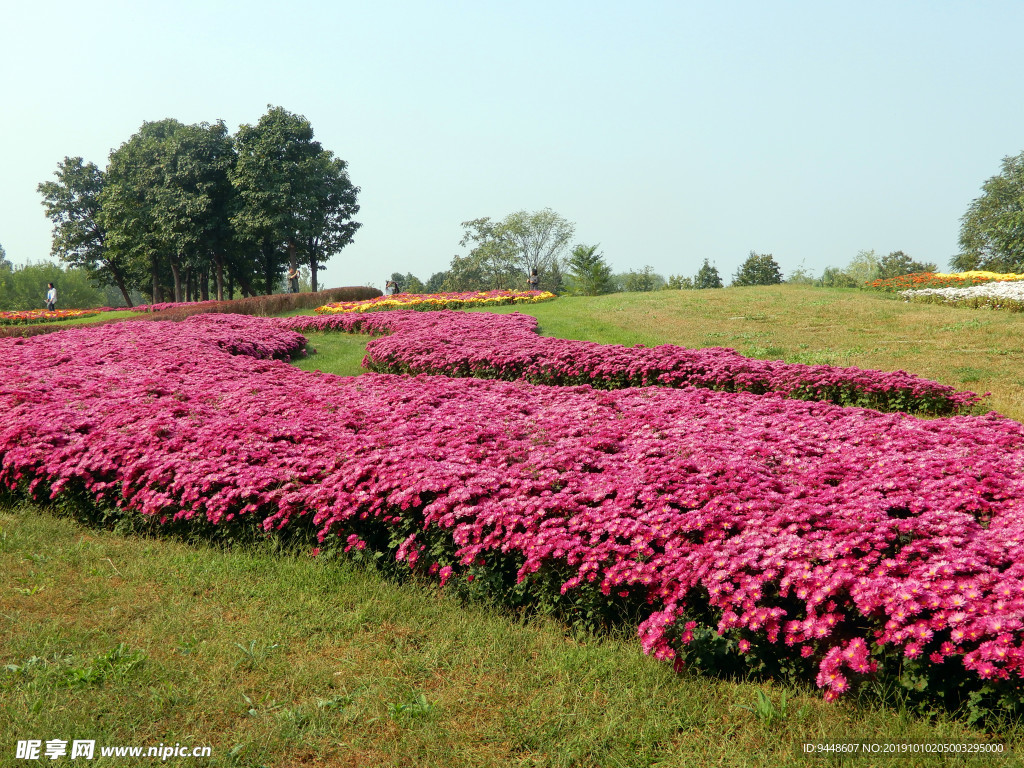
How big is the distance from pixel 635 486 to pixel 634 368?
5650mm

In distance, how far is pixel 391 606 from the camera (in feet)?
13.0

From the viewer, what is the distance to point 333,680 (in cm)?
330

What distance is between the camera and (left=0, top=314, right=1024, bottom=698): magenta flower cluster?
3.15 m

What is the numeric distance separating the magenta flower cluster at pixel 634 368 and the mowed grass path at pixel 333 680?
6137 millimetres

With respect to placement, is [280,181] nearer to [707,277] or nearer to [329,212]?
[329,212]

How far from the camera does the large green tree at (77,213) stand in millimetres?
45375

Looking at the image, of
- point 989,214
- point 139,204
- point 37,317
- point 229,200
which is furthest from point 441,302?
point 989,214

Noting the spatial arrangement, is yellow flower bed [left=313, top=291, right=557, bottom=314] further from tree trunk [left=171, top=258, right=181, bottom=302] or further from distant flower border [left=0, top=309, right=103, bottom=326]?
tree trunk [left=171, top=258, right=181, bottom=302]

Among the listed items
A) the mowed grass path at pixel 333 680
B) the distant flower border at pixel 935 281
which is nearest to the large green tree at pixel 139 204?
the distant flower border at pixel 935 281

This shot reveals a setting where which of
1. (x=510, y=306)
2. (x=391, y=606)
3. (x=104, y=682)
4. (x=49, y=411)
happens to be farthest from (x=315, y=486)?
(x=510, y=306)

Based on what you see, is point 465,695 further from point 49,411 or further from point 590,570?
point 49,411

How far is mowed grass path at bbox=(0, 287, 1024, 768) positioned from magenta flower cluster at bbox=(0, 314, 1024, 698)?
238 mm

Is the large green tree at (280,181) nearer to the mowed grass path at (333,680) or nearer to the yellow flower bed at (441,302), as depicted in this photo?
the yellow flower bed at (441,302)

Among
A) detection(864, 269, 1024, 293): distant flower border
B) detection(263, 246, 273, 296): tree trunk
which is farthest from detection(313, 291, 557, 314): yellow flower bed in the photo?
detection(263, 246, 273, 296): tree trunk
